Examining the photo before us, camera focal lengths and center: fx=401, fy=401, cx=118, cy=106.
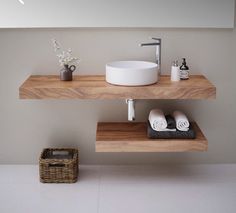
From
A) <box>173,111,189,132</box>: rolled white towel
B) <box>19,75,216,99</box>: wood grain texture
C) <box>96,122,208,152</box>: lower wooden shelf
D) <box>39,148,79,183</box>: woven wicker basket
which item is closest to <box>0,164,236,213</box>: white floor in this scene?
<box>39,148,79,183</box>: woven wicker basket

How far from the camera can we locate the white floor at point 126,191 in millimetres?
2605

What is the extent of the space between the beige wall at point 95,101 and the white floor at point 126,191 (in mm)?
137

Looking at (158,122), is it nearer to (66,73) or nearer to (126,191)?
(126,191)

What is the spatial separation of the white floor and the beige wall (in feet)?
0.45

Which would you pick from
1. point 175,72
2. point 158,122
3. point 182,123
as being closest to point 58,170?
point 158,122

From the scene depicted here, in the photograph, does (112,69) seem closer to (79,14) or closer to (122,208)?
(79,14)

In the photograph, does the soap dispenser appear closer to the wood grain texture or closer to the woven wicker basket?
the wood grain texture

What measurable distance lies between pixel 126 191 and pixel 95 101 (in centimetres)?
75

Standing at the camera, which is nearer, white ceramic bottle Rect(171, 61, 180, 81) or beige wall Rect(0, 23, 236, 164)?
white ceramic bottle Rect(171, 61, 180, 81)

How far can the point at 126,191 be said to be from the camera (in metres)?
2.83

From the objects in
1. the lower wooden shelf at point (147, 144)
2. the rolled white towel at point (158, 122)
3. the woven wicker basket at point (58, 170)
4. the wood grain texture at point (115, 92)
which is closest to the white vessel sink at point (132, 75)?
the wood grain texture at point (115, 92)

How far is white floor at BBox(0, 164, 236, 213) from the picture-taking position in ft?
8.55

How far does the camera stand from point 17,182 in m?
2.97

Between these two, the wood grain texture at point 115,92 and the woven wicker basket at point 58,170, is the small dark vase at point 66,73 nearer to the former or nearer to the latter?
the wood grain texture at point 115,92
